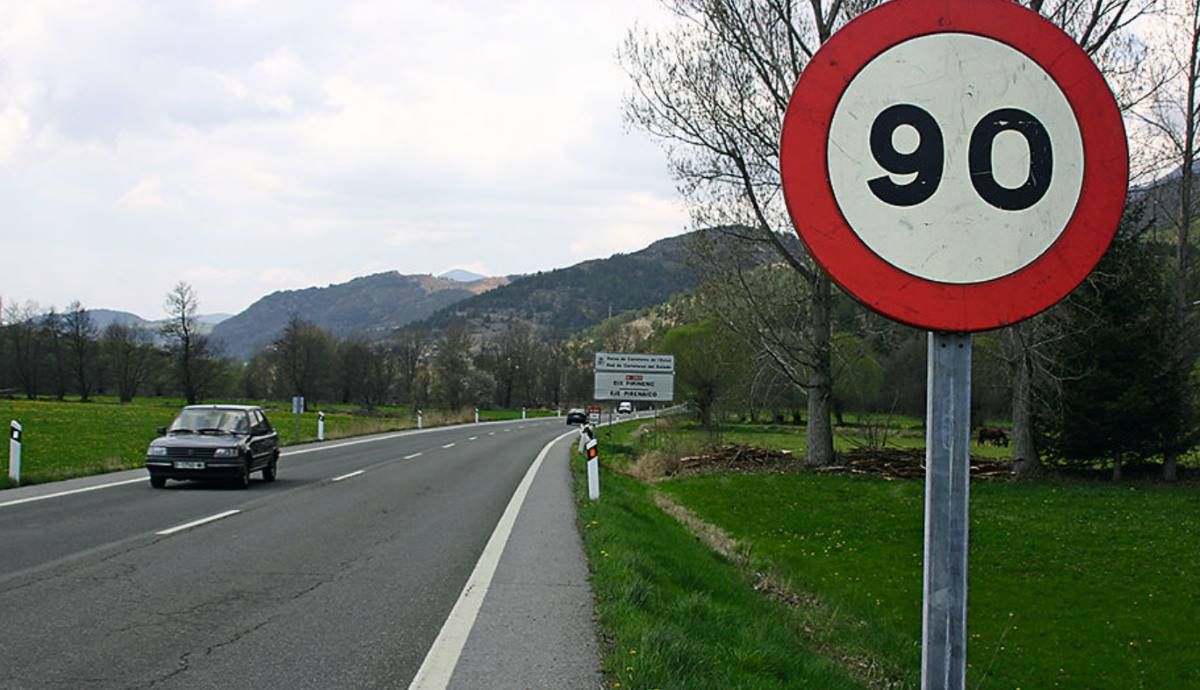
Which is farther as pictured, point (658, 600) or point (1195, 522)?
point (1195, 522)

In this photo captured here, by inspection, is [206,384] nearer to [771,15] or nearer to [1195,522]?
[771,15]

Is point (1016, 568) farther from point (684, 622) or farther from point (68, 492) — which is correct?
point (68, 492)

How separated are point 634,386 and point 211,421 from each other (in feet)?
49.9

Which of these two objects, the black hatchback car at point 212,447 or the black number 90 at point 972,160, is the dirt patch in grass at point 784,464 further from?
the black number 90 at point 972,160

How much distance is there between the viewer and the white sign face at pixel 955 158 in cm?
241

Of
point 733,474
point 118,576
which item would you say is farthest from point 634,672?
point 733,474

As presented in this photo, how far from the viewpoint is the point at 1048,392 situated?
28.0 metres

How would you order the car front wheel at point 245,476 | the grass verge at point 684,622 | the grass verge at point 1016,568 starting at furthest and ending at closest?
the car front wheel at point 245,476 → the grass verge at point 1016,568 → the grass verge at point 684,622

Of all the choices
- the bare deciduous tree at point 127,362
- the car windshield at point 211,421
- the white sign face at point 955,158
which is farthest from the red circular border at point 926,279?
the bare deciduous tree at point 127,362

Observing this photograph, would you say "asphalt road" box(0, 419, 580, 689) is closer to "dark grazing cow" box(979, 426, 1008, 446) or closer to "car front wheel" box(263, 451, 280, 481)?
"car front wheel" box(263, 451, 280, 481)

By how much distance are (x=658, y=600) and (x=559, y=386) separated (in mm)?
118904

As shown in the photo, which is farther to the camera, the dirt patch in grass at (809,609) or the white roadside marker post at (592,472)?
the white roadside marker post at (592,472)

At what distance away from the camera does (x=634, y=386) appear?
32062mm

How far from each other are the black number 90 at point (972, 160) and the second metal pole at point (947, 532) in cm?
39
